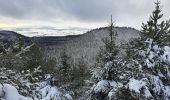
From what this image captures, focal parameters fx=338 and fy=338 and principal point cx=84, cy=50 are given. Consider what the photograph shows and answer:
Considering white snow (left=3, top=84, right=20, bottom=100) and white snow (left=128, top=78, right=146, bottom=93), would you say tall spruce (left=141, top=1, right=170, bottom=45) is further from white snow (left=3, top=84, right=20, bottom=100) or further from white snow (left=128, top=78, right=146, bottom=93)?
white snow (left=3, top=84, right=20, bottom=100)

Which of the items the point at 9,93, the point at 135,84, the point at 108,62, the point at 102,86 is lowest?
the point at 102,86

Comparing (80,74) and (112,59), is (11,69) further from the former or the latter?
(80,74)

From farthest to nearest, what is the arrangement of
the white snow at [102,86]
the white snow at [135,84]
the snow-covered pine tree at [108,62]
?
1. the snow-covered pine tree at [108,62]
2. the white snow at [102,86]
3. the white snow at [135,84]

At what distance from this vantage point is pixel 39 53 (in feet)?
122

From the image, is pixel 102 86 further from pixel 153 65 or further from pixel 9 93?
pixel 9 93

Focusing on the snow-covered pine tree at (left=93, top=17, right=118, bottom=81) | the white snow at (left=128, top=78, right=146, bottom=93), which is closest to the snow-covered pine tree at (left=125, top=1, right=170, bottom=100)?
the white snow at (left=128, top=78, right=146, bottom=93)

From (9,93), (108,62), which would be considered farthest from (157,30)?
(9,93)

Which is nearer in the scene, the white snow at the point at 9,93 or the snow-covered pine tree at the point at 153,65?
the white snow at the point at 9,93

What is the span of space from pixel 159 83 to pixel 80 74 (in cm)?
4119

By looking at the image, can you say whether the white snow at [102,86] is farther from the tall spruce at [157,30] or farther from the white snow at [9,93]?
the white snow at [9,93]

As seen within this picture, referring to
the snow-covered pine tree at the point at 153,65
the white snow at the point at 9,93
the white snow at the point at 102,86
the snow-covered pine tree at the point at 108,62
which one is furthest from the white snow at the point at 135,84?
the white snow at the point at 9,93

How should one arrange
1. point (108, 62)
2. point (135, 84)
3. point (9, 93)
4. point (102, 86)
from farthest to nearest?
1. point (108, 62)
2. point (102, 86)
3. point (135, 84)
4. point (9, 93)

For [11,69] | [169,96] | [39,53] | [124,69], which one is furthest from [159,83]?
[39,53]

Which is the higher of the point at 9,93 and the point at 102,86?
the point at 9,93
